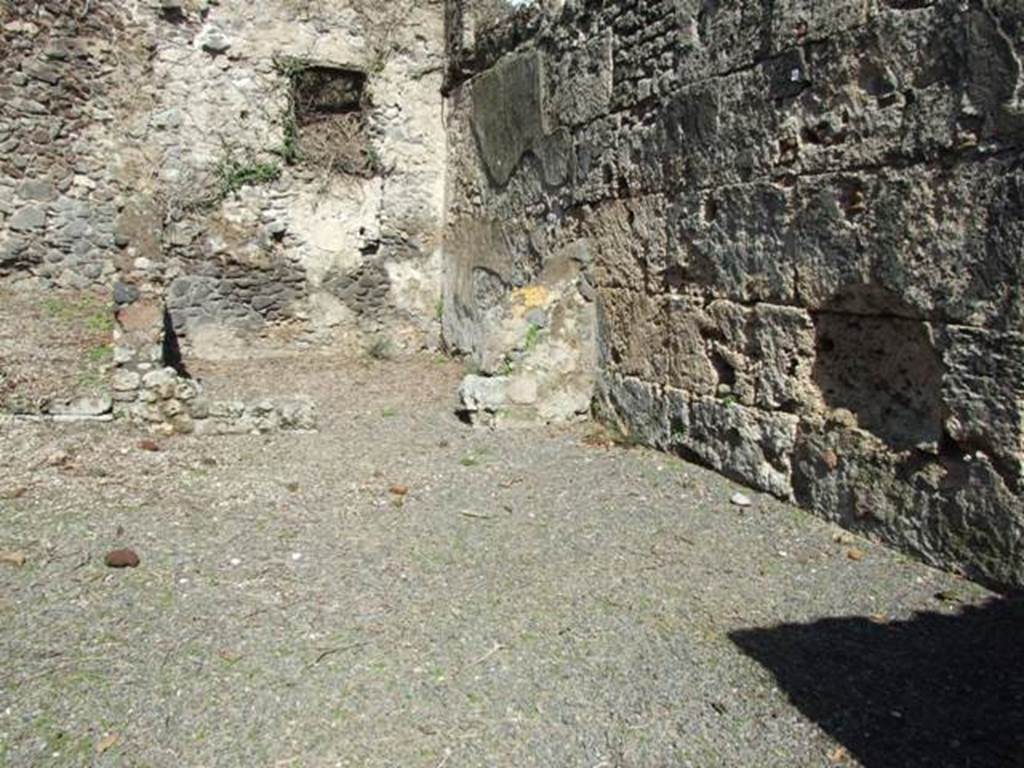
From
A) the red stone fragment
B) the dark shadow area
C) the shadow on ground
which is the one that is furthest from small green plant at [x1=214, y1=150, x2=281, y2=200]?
the shadow on ground

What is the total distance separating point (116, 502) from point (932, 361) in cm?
373

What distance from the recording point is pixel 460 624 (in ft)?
11.3

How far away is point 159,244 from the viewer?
8.69 meters

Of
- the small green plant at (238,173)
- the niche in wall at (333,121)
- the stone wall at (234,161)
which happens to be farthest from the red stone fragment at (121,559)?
the niche in wall at (333,121)

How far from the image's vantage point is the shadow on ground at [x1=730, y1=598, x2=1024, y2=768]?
8.77ft

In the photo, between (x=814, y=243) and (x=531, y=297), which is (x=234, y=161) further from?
(x=814, y=243)

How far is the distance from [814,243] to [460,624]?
250 centimetres

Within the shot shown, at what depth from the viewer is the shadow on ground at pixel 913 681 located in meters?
2.67

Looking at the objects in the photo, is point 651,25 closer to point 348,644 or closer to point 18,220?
point 348,644

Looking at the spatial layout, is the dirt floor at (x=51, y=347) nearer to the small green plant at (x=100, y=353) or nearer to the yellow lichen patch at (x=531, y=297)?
the small green plant at (x=100, y=353)

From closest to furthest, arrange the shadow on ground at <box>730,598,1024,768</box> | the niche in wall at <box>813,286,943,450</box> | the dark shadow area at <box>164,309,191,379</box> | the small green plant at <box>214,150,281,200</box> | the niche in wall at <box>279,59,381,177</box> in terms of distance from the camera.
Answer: the shadow on ground at <box>730,598,1024,768</box>, the niche in wall at <box>813,286,943,450</box>, the dark shadow area at <box>164,309,191,379</box>, the small green plant at <box>214,150,281,200</box>, the niche in wall at <box>279,59,381,177</box>

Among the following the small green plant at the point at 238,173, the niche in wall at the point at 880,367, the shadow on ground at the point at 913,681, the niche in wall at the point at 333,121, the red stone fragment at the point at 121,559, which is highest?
the niche in wall at the point at 333,121

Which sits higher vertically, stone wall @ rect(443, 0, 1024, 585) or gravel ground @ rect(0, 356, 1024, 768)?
stone wall @ rect(443, 0, 1024, 585)

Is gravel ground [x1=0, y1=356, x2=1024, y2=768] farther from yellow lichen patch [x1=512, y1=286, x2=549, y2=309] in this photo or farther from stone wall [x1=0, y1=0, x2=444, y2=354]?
stone wall [x1=0, y1=0, x2=444, y2=354]
